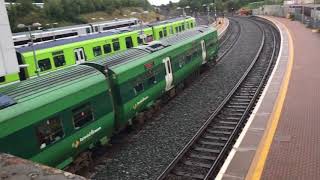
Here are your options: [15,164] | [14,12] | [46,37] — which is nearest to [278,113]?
[15,164]

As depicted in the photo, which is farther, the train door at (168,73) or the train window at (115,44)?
the train window at (115,44)

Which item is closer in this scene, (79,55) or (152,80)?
(152,80)

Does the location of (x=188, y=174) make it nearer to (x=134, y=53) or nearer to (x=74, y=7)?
(x=134, y=53)

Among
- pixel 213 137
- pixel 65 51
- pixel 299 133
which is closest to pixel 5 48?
pixel 65 51

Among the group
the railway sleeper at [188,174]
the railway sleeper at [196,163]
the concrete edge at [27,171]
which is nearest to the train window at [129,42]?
the railway sleeper at [196,163]

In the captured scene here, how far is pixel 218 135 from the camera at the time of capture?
49.4 ft

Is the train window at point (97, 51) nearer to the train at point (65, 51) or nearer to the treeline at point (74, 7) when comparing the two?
the train at point (65, 51)

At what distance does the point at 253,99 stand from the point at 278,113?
3.07 metres

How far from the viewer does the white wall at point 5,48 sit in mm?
16688

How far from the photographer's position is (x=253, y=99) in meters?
18.8

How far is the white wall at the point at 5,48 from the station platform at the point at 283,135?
10.8 m

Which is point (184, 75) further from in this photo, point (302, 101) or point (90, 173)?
point (90, 173)

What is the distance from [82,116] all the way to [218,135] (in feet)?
18.5

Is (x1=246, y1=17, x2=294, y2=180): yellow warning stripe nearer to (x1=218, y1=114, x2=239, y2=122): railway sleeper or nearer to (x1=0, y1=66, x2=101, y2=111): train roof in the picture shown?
(x1=218, y1=114, x2=239, y2=122): railway sleeper
